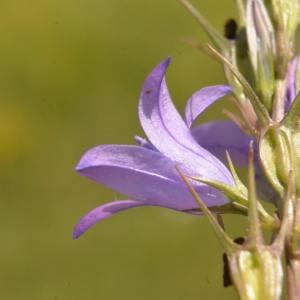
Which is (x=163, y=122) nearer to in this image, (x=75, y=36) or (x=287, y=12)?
(x=287, y=12)

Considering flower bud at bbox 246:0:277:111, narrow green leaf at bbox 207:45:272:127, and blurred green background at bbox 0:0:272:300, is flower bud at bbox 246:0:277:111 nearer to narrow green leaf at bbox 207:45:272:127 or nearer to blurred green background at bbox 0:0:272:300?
narrow green leaf at bbox 207:45:272:127

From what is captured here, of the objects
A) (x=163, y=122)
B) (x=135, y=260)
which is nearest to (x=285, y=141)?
(x=163, y=122)

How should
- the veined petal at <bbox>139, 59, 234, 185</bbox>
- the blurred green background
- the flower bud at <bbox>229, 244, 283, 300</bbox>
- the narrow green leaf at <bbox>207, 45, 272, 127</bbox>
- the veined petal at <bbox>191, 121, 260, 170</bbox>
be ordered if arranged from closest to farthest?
the flower bud at <bbox>229, 244, 283, 300</bbox>
the narrow green leaf at <bbox>207, 45, 272, 127</bbox>
the veined petal at <bbox>139, 59, 234, 185</bbox>
the veined petal at <bbox>191, 121, 260, 170</bbox>
the blurred green background

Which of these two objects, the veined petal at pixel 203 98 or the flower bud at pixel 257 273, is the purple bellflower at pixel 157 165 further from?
the flower bud at pixel 257 273

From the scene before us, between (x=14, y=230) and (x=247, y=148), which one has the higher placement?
(x=247, y=148)

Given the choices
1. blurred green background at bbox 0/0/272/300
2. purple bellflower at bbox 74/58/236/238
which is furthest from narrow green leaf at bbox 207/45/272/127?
blurred green background at bbox 0/0/272/300

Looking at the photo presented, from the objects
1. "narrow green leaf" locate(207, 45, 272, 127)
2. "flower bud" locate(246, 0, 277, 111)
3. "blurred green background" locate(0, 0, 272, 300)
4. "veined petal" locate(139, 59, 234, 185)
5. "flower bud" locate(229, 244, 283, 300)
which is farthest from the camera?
"blurred green background" locate(0, 0, 272, 300)

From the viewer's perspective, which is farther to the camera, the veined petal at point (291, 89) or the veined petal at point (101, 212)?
the veined petal at point (291, 89)

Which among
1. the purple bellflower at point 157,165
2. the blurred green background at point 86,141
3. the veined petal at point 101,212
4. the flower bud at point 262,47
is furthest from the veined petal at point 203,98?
the blurred green background at point 86,141
